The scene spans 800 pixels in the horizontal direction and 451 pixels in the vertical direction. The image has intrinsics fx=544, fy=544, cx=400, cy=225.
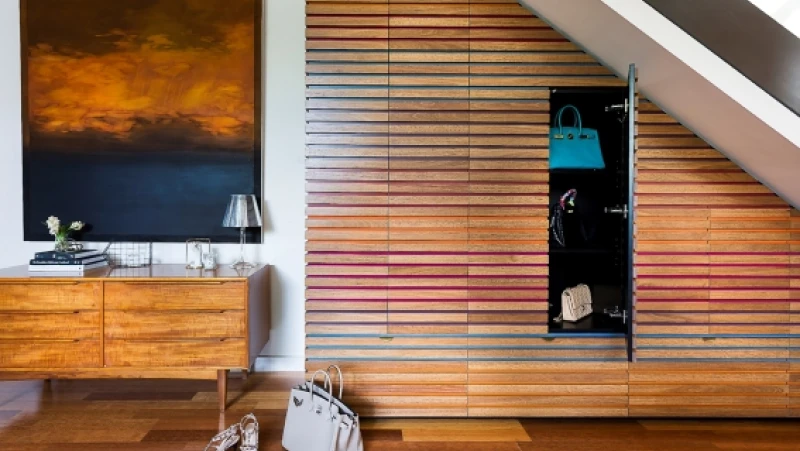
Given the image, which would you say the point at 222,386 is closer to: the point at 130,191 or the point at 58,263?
the point at 58,263

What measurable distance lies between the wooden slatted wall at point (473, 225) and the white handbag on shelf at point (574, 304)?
184 mm

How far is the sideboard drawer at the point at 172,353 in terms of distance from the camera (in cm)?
307

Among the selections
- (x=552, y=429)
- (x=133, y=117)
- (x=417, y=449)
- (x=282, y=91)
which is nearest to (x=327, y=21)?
(x=282, y=91)

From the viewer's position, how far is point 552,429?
302 cm

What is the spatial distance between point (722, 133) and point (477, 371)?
5.98 feet

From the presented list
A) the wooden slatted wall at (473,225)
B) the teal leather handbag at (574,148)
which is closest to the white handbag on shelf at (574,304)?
the wooden slatted wall at (473,225)

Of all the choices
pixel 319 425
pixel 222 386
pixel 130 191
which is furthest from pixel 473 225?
pixel 130 191

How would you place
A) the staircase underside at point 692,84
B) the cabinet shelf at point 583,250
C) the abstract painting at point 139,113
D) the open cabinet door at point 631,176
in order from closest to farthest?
the staircase underside at point 692,84, the open cabinet door at point 631,176, the cabinet shelf at point 583,250, the abstract painting at point 139,113

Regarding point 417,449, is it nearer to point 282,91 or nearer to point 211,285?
point 211,285

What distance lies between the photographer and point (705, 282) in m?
3.08

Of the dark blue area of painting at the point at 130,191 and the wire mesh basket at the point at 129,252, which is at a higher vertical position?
the dark blue area of painting at the point at 130,191

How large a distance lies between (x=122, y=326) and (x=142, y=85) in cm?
167

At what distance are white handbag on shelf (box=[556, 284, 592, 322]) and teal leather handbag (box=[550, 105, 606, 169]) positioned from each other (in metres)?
0.75

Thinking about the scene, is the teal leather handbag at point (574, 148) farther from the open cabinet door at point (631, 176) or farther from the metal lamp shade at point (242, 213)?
the metal lamp shade at point (242, 213)
